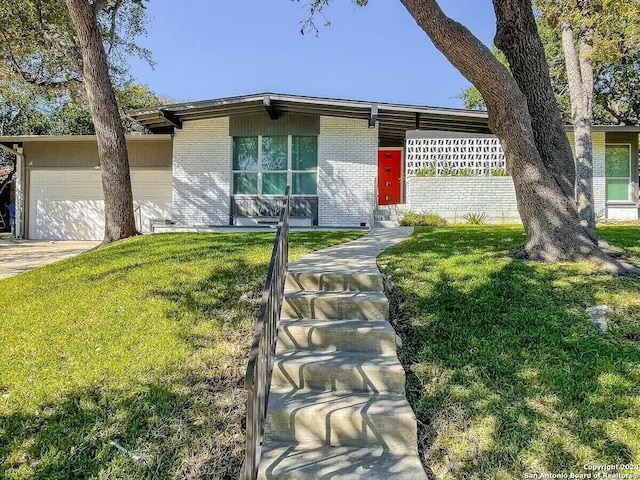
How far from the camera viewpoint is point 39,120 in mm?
17453

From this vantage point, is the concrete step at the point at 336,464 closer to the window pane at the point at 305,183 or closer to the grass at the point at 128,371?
the grass at the point at 128,371

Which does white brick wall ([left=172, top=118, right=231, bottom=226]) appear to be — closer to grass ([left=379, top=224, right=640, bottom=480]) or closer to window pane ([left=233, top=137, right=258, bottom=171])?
window pane ([left=233, top=137, right=258, bottom=171])

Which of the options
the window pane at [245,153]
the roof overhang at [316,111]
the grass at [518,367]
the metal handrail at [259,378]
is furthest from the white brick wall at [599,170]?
the metal handrail at [259,378]

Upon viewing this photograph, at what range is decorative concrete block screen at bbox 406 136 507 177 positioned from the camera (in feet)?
41.1

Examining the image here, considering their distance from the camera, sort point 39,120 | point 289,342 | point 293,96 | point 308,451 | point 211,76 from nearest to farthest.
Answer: point 308,451 → point 289,342 → point 293,96 → point 39,120 → point 211,76

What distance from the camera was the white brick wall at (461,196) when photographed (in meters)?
12.2

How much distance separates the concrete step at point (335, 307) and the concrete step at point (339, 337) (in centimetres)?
23

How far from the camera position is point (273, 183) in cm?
1195

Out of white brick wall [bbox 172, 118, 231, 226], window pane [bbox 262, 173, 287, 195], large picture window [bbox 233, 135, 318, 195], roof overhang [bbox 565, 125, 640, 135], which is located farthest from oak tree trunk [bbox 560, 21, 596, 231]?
white brick wall [bbox 172, 118, 231, 226]

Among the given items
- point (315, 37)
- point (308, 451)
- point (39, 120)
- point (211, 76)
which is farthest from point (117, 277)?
point (211, 76)

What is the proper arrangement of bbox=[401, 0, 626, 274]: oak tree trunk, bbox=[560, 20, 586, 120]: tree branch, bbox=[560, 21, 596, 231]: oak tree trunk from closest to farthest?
bbox=[401, 0, 626, 274]: oak tree trunk
bbox=[560, 21, 596, 231]: oak tree trunk
bbox=[560, 20, 586, 120]: tree branch

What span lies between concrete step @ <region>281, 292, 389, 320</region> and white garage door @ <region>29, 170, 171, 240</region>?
1169 cm

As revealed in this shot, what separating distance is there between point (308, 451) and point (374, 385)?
0.64 m

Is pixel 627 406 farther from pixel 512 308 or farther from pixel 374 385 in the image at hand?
pixel 374 385
